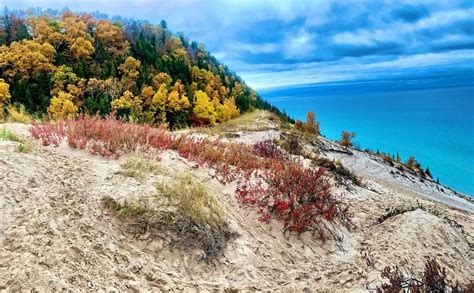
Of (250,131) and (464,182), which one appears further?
(464,182)

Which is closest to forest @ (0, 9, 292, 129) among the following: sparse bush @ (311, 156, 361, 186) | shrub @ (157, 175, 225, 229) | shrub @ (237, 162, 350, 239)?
sparse bush @ (311, 156, 361, 186)

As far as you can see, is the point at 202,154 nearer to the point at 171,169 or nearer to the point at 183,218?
the point at 171,169

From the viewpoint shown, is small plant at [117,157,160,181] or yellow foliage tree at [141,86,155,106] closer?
small plant at [117,157,160,181]

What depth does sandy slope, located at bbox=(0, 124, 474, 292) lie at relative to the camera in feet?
16.4

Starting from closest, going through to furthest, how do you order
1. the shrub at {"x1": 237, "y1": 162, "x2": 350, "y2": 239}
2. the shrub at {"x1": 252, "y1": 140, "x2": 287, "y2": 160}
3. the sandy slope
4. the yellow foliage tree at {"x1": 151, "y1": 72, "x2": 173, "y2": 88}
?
the sandy slope → the shrub at {"x1": 237, "y1": 162, "x2": 350, "y2": 239} → the shrub at {"x1": 252, "y1": 140, "x2": 287, "y2": 160} → the yellow foliage tree at {"x1": 151, "y1": 72, "x2": 173, "y2": 88}

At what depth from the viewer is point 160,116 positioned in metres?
80.4

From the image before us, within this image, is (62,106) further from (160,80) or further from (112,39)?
(112,39)

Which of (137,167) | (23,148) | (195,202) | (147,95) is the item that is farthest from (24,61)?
(195,202)

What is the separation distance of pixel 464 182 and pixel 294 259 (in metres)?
99.2

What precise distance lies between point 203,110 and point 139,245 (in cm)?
8305

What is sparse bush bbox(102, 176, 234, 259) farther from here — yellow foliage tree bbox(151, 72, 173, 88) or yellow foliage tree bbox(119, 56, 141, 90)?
yellow foliage tree bbox(151, 72, 173, 88)

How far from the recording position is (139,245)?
6012mm

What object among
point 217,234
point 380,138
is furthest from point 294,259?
point 380,138

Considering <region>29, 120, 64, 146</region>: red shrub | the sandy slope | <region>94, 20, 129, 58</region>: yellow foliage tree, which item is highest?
<region>94, 20, 129, 58</region>: yellow foliage tree
